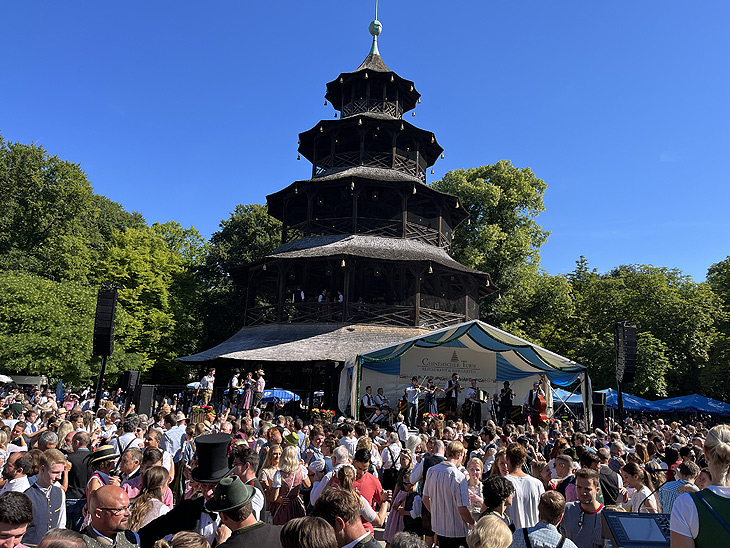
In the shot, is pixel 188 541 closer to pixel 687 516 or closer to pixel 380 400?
pixel 687 516

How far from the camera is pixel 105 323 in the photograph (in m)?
18.3

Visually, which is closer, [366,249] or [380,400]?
[380,400]

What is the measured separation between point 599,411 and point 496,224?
2313 centimetres

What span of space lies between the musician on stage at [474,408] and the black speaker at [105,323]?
13381mm

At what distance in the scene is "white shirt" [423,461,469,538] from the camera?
586 centimetres

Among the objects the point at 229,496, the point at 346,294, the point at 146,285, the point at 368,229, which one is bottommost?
the point at 229,496

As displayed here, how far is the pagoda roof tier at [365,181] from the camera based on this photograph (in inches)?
1159

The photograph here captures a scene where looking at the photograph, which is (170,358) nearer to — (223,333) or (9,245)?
(223,333)

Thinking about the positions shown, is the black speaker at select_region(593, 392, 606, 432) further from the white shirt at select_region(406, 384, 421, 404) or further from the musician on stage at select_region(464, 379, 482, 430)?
the white shirt at select_region(406, 384, 421, 404)

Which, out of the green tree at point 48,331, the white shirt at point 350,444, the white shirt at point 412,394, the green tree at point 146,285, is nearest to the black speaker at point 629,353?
the white shirt at point 412,394

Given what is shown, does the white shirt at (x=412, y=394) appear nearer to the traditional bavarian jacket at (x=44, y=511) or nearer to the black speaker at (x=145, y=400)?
the black speaker at (x=145, y=400)

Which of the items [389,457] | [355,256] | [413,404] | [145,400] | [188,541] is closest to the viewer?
[188,541]

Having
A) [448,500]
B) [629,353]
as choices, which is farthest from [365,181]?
[448,500]

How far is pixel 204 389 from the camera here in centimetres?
2275
